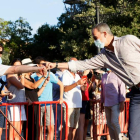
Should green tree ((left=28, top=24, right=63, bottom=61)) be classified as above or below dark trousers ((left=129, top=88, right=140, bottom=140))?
above

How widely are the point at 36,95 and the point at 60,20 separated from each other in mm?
41488

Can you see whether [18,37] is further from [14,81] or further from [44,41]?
[14,81]

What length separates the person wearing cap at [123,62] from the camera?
6090mm

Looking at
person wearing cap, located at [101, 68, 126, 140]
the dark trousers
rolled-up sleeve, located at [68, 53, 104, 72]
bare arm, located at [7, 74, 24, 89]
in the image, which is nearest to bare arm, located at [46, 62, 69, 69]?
rolled-up sleeve, located at [68, 53, 104, 72]

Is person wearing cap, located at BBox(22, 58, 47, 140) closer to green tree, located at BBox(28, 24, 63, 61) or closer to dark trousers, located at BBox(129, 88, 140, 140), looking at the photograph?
dark trousers, located at BBox(129, 88, 140, 140)

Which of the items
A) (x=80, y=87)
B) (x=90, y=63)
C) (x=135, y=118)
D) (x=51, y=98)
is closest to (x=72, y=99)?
(x=80, y=87)

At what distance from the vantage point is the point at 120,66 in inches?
249

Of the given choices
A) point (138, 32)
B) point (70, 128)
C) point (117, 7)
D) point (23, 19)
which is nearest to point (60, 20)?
point (23, 19)

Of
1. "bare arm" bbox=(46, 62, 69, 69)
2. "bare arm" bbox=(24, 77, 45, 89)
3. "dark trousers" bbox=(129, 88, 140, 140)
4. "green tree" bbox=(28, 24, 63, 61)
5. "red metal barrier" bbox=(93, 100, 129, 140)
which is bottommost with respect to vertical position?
"red metal barrier" bbox=(93, 100, 129, 140)

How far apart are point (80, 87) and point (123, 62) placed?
11.4 ft

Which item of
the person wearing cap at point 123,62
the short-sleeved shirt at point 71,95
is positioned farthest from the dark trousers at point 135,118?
the short-sleeved shirt at point 71,95

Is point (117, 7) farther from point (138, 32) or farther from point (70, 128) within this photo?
point (70, 128)

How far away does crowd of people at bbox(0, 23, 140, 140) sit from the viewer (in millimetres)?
6145

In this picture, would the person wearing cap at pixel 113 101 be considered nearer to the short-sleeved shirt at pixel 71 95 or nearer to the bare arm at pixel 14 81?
the short-sleeved shirt at pixel 71 95
